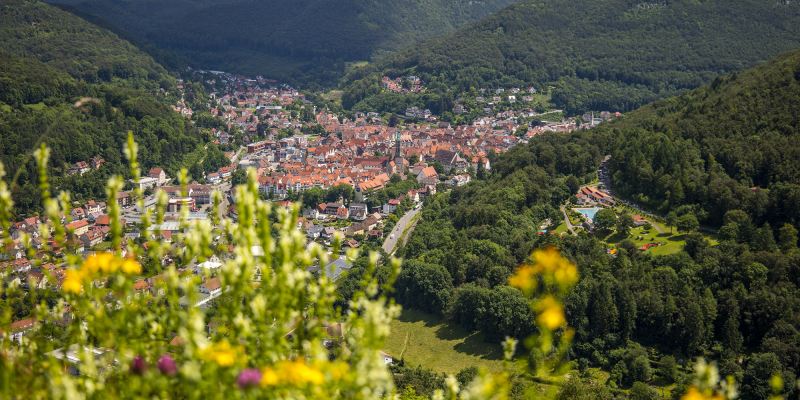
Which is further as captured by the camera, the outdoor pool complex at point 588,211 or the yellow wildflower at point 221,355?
the outdoor pool complex at point 588,211

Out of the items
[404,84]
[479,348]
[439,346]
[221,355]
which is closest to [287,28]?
A: [404,84]

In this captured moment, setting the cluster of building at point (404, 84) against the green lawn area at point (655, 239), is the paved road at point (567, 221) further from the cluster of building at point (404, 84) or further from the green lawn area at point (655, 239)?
the cluster of building at point (404, 84)

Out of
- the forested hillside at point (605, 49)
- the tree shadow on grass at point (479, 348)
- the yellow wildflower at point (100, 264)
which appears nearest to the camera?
the yellow wildflower at point (100, 264)

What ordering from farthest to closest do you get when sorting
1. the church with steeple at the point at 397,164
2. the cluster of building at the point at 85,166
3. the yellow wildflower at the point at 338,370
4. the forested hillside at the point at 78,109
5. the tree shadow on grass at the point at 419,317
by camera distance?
1. the church with steeple at the point at 397,164
2. the cluster of building at the point at 85,166
3. the forested hillside at the point at 78,109
4. the tree shadow on grass at the point at 419,317
5. the yellow wildflower at the point at 338,370

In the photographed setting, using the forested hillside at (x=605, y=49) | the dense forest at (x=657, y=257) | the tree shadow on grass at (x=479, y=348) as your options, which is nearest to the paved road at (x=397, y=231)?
the dense forest at (x=657, y=257)

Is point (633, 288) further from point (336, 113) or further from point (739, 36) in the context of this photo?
point (739, 36)

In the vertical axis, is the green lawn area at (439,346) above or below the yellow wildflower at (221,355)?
below

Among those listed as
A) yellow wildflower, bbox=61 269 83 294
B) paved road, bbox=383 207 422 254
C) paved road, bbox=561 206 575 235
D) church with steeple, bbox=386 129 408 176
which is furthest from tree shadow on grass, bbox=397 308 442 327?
church with steeple, bbox=386 129 408 176
